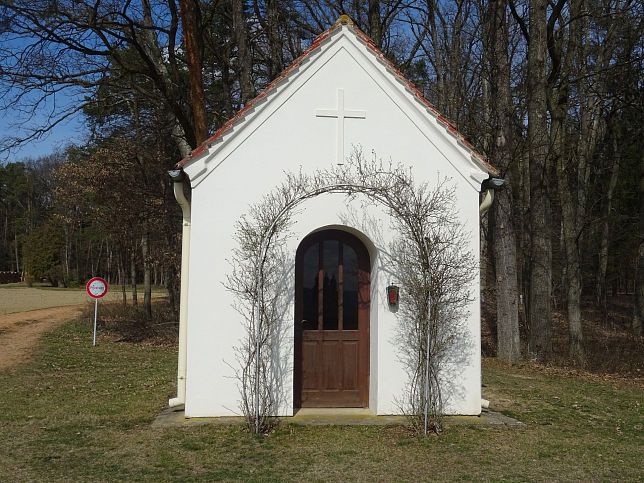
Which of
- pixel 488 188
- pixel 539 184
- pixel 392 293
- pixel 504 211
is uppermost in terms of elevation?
pixel 539 184

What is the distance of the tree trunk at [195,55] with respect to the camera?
550 inches

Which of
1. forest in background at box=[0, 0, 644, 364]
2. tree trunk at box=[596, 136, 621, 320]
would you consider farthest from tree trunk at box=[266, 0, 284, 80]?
tree trunk at box=[596, 136, 621, 320]

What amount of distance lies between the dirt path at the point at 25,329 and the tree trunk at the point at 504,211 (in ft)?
40.9

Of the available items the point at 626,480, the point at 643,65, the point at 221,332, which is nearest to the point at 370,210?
the point at 221,332

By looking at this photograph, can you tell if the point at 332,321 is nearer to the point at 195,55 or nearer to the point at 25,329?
the point at 195,55

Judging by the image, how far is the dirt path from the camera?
16.4 meters

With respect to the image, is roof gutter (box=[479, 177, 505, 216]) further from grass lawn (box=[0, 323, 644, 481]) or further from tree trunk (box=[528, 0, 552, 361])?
tree trunk (box=[528, 0, 552, 361])

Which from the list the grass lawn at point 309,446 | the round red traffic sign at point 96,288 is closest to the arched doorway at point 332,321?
the grass lawn at point 309,446

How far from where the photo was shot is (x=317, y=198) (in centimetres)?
851

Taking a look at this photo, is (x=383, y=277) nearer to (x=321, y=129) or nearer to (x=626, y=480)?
(x=321, y=129)

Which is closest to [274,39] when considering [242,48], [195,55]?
[242,48]

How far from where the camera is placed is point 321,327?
8.93 metres

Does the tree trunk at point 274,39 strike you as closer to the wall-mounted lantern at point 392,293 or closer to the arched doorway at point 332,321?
the arched doorway at point 332,321

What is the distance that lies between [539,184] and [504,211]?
128 centimetres
